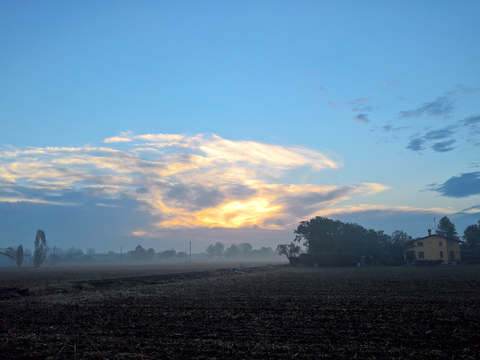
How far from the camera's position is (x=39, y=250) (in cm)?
11594

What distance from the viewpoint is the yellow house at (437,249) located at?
222 ft

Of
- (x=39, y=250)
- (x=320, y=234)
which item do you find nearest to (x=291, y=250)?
(x=320, y=234)

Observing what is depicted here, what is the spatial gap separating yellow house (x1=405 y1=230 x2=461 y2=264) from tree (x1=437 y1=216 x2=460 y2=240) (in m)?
49.1

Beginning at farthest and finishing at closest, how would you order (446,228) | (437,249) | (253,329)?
(446,228)
(437,249)
(253,329)

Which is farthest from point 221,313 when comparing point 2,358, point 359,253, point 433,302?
point 359,253

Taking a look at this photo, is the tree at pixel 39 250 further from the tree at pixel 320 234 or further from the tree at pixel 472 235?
the tree at pixel 472 235

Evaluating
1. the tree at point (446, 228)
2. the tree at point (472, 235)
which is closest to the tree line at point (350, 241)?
the tree at point (472, 235)

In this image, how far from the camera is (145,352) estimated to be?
876cm

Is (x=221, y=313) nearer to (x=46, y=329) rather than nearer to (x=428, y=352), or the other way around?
(x=46, y=329)

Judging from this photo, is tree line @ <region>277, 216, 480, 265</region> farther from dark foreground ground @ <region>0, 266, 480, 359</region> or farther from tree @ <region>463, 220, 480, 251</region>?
dark foreground ground @ <region>0, 266, 480, 359</region>

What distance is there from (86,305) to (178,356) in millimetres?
11977

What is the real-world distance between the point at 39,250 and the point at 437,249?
4897 inches

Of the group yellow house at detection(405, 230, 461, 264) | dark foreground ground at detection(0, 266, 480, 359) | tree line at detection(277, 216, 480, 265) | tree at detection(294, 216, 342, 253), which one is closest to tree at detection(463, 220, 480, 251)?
tree line at detection(277, 216, 480, 265)

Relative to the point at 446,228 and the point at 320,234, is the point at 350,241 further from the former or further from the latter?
the point at 446,228
